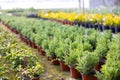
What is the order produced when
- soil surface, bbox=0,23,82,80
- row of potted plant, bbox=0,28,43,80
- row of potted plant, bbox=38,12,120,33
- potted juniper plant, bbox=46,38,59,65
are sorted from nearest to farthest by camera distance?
row of potted plant, bbox=0,28,43,80 < soil surface, bbox=0,23,82,80 < potted juniper plant, bbox=46,38,59,65 < row of potted plant, bbox=38,12,120,33

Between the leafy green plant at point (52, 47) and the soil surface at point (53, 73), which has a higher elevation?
the leafy green plant at point (52, 47)

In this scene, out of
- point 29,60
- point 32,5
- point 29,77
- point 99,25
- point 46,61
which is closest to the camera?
point 29,77

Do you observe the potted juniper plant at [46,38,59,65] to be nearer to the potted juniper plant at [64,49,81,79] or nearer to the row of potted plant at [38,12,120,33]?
the potted juniper plant at [64,49,81,79]

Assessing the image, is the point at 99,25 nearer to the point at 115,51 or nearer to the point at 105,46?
the point at 105,46

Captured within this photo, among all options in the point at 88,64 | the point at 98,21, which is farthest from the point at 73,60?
the point at 98,21

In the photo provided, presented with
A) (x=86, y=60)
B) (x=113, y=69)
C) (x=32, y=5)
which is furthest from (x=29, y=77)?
(x=32, y=5)

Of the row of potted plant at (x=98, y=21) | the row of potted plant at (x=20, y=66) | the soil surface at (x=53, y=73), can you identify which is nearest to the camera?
the row of potted plant at (x=20, y=66)

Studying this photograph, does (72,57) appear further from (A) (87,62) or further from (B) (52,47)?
(B) (52,47)

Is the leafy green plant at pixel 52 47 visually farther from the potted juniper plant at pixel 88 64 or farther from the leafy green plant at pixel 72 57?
the potted juniper plant at pixel 88 64

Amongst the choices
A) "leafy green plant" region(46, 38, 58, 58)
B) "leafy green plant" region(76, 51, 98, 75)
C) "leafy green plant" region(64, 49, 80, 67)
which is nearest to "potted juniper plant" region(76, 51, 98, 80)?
"leafy green plant" region(76, 51, 98, 75)

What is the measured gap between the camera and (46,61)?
16.8 ft

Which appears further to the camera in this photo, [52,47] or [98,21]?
[98,21]

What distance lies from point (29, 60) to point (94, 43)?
1.53 m

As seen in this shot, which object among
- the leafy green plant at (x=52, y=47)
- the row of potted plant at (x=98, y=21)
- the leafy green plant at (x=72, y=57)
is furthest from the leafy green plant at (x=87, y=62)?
the row of potted plant at (x=98, y=21)
